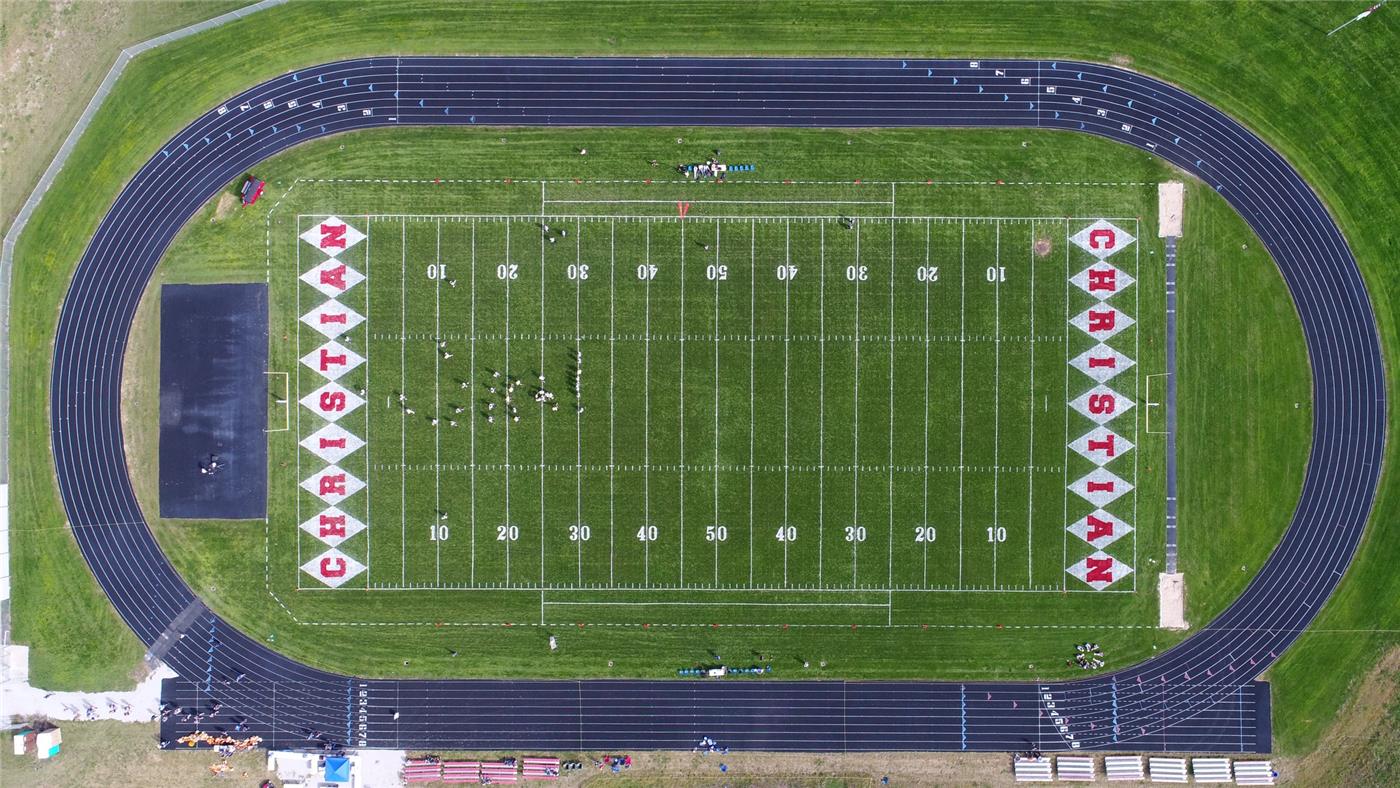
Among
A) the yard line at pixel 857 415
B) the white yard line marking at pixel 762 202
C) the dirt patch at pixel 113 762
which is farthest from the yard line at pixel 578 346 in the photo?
the dirt patch at pixel 113 762

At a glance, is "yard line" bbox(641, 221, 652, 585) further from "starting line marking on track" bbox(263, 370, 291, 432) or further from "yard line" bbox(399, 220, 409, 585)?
"starting line marking on track" bbox(263, 370, 291, 432)

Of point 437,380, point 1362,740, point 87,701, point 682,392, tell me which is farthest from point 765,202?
point 87,701

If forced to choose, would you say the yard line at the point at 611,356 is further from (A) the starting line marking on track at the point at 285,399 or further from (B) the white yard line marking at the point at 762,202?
(A) the starting line marking on track at the point at 285,399

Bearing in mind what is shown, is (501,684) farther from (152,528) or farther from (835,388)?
(835,388)

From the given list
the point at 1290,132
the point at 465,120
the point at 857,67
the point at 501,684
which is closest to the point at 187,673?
the point at 501,684

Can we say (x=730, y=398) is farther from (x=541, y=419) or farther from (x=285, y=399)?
(x=285, y=399)
